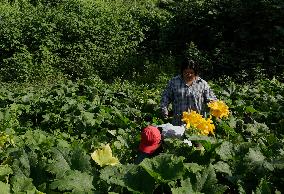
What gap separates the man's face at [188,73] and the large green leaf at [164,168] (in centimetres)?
243

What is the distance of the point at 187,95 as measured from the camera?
19.0 feet

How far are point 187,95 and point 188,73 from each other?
35 cm

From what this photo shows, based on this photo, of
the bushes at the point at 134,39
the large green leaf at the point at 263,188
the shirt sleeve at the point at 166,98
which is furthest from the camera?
the bushes at the point at 134,39

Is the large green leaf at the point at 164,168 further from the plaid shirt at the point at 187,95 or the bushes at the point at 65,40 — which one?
the bushes at the point at 65,40

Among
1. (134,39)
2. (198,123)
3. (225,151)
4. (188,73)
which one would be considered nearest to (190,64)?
(188,73)

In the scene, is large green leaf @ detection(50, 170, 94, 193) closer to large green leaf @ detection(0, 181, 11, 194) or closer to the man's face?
large green leaf @ detection(0, 181, 11, 194)

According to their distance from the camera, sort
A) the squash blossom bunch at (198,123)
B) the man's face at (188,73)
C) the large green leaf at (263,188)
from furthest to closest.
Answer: the man's face at (188,73) < the squash blossom bunch at (198,123) < the large green leaf at (263,188)

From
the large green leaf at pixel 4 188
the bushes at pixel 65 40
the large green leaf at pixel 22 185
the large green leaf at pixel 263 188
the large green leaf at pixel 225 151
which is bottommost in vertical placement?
the bushes at pixel 65 40

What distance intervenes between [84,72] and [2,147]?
32.4 ft

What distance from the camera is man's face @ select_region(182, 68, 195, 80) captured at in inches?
217

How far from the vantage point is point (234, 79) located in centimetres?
1234

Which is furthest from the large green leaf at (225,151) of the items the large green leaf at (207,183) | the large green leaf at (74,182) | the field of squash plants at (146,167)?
the large green leaf at (74,182)

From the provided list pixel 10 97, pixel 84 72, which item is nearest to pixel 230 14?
pixel 84 72

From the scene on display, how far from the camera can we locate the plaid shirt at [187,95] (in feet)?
19.1
